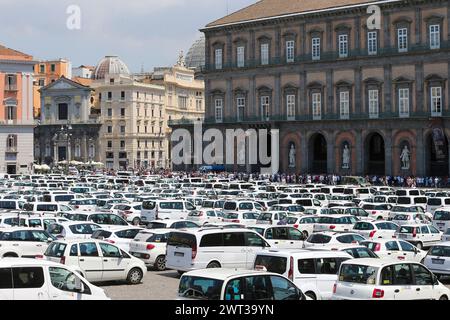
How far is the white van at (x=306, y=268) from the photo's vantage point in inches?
739

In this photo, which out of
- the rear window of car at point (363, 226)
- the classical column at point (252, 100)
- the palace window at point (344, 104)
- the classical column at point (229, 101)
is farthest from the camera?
the classical column at point (229, 101)

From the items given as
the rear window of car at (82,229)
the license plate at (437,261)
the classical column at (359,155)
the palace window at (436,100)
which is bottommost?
the license plate at (437,261)

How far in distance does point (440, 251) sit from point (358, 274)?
25.1ft

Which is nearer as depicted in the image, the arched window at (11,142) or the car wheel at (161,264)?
the car wheel at (161,264)

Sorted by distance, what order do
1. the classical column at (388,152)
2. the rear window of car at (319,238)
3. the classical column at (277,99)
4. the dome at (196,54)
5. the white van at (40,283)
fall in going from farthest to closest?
1. the dome at (196,54)
2. the classical column at (277,99)
3. the classical column at (388,152)
4. the rear window of car at (319,238)
5. the white van at (40,283)

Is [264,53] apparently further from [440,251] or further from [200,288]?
[200,288]

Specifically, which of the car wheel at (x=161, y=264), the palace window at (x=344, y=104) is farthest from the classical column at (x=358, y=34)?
the car wheel at (x=161, y=264)

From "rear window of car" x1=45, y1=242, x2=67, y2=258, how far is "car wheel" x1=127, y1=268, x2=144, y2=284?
203 cm

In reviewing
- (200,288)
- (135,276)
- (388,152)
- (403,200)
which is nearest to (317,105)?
(388,152)

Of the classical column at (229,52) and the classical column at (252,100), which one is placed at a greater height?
the classical column at (229,52)

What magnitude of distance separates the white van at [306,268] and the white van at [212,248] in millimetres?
4011

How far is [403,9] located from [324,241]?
5278 cm

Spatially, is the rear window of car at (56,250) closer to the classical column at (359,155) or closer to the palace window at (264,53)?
the classical column at (359,155)

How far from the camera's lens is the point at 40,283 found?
52.4ft
